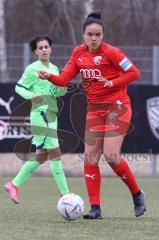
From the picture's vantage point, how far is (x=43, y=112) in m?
A: 10.3

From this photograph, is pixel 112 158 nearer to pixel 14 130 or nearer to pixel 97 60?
pixel 97 60

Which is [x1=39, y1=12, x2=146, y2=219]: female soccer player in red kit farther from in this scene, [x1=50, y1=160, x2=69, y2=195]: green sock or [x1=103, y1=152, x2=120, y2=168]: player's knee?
[x1=50, y1=160, x2=69, y2=195]: green sock

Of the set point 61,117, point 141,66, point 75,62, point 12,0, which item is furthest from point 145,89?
point 12,0

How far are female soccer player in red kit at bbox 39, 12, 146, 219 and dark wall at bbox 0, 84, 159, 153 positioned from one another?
6.21 metres

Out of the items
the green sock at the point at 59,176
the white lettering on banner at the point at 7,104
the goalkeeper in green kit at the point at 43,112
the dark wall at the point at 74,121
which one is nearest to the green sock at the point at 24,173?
the goalkeeper in green kit at the point at 43,112

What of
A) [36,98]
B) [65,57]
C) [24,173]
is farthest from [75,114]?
[36,98]

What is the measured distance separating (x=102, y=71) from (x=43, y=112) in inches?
65.0

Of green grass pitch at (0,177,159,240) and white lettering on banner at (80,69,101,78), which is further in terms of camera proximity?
white lettering on banner at (80,69,101,78)

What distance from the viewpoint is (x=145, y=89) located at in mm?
15945

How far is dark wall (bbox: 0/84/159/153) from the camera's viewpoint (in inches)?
609

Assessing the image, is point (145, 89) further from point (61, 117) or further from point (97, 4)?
point (97, 4)

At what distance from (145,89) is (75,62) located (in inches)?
280

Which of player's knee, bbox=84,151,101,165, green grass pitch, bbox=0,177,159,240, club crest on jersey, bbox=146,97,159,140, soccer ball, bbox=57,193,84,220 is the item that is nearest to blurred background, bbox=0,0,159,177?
club crest on jersey, bbox=146,97,159,140

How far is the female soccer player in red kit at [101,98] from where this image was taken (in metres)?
8.71
